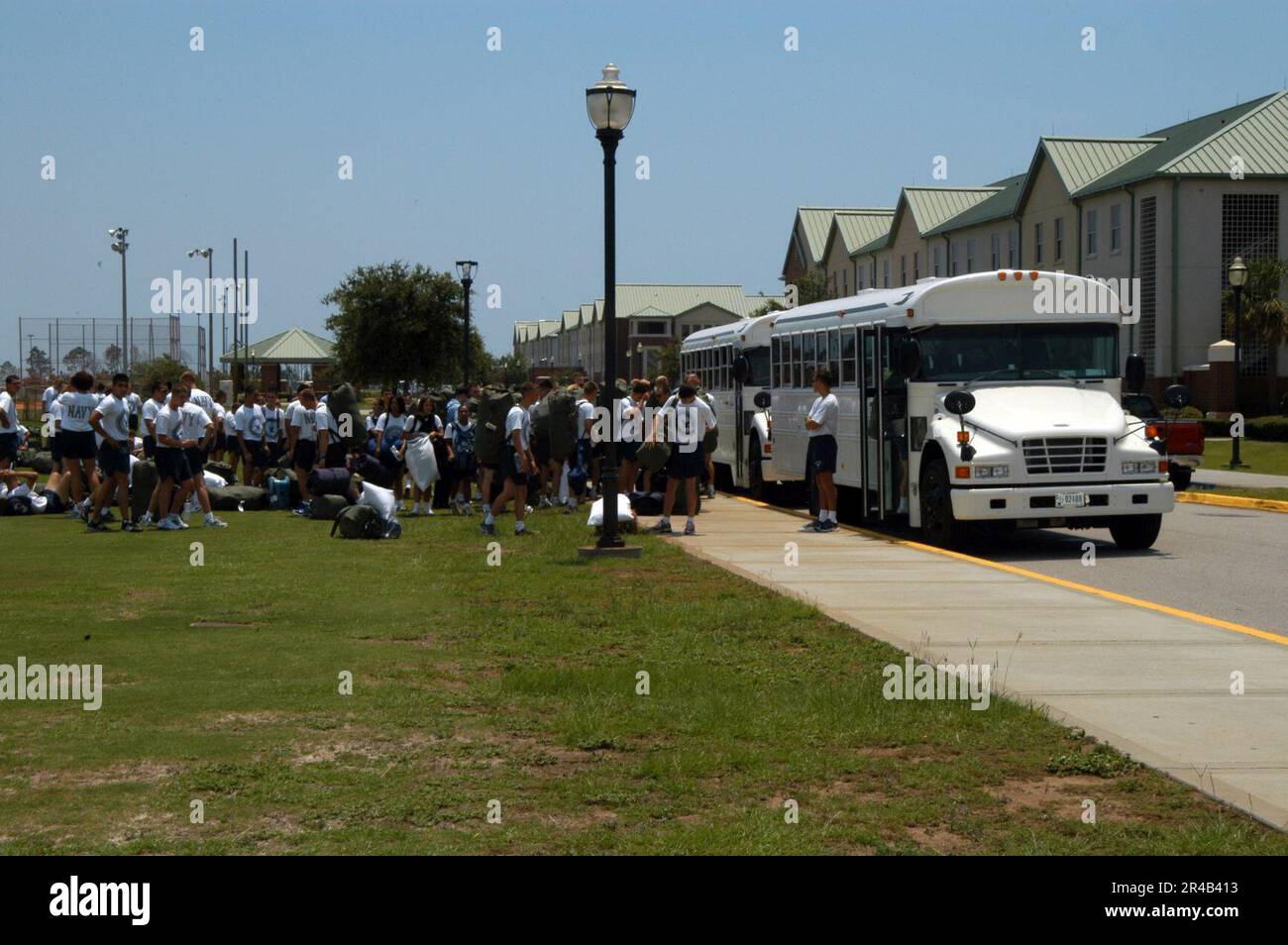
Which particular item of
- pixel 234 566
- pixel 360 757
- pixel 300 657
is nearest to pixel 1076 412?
pixel 234 566

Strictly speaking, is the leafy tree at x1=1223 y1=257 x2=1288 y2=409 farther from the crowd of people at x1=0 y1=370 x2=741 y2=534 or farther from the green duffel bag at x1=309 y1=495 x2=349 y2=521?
the green duffel bag at x1=309 y1=495 x2=349 y2=521

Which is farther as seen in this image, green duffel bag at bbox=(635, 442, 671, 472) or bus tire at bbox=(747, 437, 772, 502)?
bus tire at bbox=(747, 437, 772, 502)

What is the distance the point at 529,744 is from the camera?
7180 millimetres

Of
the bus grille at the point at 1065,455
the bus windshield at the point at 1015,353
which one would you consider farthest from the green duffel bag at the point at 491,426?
the bus grille at the point at 1065,455

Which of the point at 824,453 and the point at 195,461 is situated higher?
the point at 824,453

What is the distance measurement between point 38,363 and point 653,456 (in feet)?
168

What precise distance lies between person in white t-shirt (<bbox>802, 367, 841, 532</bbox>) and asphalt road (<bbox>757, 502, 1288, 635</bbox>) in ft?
3.55

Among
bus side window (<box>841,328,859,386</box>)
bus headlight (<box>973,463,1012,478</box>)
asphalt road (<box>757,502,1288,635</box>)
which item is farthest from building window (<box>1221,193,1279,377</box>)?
bus headlight (<box>973,463,1012,478</box>)

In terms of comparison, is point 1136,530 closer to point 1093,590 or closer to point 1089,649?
point 1093,590

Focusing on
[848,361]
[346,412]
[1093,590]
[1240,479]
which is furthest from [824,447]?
[1240,479]

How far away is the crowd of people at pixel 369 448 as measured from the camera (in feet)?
60.1

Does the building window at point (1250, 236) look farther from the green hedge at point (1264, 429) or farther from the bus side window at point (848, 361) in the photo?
the bus side window at point (848, 361)

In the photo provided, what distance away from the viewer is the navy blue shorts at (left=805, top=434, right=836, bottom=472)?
1811 cm
